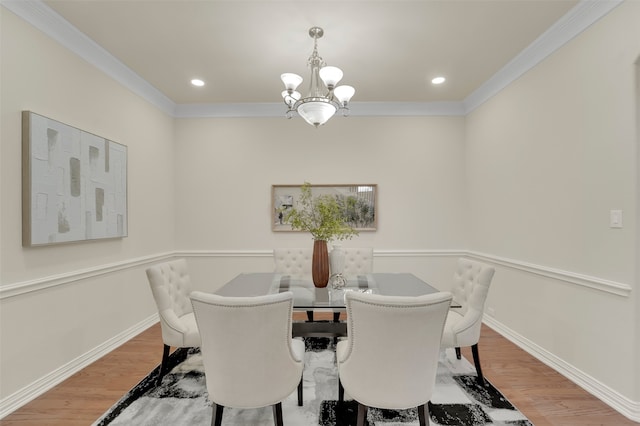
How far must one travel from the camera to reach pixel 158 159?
13.0 feet

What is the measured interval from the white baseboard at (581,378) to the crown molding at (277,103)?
257 cm

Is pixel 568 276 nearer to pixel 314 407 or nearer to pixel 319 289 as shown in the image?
pixel 319 289

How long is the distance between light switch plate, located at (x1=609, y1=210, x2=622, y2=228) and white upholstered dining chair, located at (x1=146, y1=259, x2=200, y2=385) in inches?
117

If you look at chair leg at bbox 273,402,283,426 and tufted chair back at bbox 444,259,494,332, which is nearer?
chair leg at bbox 273,402,283,426

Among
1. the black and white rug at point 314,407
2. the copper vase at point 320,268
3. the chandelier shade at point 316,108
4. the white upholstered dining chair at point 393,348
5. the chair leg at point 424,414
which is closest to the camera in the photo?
the white upholstered dining chair at point 393,348

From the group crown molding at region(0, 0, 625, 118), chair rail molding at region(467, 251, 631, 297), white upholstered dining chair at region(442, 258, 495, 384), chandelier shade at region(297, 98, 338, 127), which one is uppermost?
crown molding at region(0, 0, 625, 118)

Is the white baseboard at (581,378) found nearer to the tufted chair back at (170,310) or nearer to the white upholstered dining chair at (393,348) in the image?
the white upholstered dining chair at (393,348)

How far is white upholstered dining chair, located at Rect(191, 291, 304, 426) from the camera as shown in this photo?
1.51 m

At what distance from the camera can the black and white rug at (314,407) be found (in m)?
1.96

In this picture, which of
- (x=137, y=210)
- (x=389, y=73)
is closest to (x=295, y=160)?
(x=389, y=73)

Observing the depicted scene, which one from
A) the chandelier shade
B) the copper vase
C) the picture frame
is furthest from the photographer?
the picture frame

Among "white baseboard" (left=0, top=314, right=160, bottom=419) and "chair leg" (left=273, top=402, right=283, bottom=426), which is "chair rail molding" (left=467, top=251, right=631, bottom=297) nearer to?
"chair leg" (left=273, top=402, right=283, bottom=426)

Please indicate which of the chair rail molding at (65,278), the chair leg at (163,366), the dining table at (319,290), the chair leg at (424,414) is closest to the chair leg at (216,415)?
the dining table at (319,290)

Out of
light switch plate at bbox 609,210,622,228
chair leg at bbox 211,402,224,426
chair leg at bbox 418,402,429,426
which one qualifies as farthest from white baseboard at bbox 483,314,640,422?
chair leg at bbox 211,402,224,426
